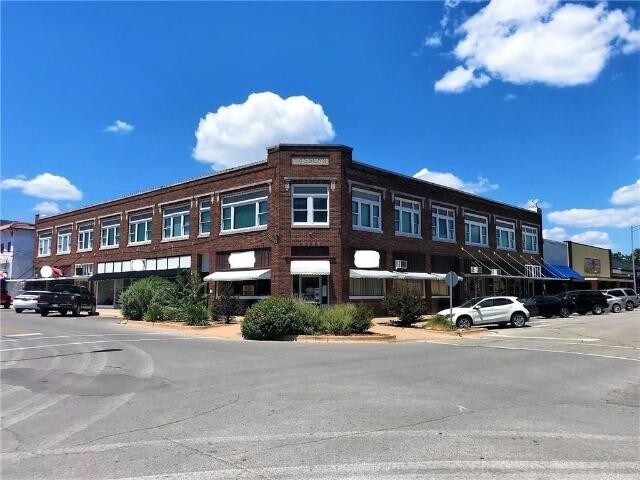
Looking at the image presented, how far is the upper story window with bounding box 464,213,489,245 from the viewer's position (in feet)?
133

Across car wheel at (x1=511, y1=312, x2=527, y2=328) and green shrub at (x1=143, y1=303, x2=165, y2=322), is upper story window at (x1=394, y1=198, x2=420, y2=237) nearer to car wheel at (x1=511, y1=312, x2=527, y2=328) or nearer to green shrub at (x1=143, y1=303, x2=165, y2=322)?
car wheel at (x1=511, y1=312, x2=527, y2=328)

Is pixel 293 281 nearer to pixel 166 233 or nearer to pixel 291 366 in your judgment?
pixel 166 233

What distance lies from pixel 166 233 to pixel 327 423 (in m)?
33.2

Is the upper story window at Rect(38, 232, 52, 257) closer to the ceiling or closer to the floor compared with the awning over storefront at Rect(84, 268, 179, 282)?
closer to the ceiling

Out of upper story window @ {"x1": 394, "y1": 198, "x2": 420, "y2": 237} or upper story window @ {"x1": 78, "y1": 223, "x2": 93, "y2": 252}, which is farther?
upper story window @ {"x1": 78, "y1": 223, "x2": 93, "y2": 252}

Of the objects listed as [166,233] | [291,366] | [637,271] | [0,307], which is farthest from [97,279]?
[637,271]

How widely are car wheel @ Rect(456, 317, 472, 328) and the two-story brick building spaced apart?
566 cm

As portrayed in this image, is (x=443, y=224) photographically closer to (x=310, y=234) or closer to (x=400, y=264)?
(x=400, y=264)

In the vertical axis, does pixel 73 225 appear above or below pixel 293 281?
above

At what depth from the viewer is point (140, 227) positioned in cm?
4116

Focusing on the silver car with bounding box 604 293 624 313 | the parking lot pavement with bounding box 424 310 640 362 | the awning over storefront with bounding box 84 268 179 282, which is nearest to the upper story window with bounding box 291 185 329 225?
the awning over storefront with bounding box 84 268 179 282

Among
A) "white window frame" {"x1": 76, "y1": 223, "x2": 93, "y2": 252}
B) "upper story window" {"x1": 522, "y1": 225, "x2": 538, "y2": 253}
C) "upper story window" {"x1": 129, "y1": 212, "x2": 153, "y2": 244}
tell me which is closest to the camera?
"upper story window" {"x1": 129, "y1": 212, "x2": 153, "y2": 244}

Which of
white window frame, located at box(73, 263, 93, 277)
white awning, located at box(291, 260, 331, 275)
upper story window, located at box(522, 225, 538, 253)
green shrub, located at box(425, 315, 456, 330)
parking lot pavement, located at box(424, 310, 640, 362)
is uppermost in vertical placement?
upper story window, located at box(522, 225, 538, 253)

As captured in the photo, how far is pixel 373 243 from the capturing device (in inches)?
1243
